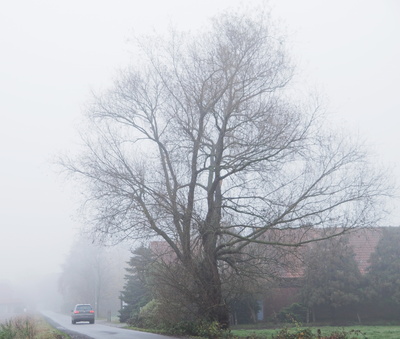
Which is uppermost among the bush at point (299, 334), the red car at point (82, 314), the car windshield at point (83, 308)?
the car windshield at point (83, 308)

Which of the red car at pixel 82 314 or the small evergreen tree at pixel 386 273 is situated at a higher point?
the small evergreen tree at pixel 386 273

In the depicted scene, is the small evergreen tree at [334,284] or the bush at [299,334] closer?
the bush at [299,334]

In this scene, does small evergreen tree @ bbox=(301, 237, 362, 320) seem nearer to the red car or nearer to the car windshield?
the red car

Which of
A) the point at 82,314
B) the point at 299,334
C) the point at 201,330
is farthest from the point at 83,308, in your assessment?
the point at 299,334

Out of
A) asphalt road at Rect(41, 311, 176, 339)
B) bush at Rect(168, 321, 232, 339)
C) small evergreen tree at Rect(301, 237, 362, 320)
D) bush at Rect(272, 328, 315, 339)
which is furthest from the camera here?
small evergreen tree at Rect(301, 237, 362, 320)

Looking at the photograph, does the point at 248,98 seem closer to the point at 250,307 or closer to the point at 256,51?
the point at 256,51

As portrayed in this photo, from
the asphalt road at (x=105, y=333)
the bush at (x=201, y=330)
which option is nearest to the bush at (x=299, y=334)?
the bush at (x=201, y=330)

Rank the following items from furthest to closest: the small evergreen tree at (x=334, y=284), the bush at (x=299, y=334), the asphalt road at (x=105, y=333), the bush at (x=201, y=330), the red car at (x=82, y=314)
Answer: the red car at (x=82, y=314) < the small evergreen tree at (x=334, y=284) < the asphalt road at (x=105, y=333) < the bush at (x=201, y=330) < the bush at (x=299, y=334)

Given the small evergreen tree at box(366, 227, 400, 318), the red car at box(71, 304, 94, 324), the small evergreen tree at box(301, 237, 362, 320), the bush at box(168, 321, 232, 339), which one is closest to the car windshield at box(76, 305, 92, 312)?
the red car at box(71, 304, 94, 324)

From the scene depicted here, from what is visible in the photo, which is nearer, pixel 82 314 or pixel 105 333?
pixel 105 333

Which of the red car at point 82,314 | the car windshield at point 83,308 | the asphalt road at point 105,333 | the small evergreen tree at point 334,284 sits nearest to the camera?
the asphalt road at point 105,333

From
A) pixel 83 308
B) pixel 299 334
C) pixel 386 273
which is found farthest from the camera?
pixel 83 308

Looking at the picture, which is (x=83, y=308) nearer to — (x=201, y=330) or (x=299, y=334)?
(x=201, y=330)

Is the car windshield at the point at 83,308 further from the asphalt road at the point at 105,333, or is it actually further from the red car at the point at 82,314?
the asphalt road at the point at 105,333
